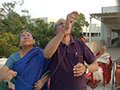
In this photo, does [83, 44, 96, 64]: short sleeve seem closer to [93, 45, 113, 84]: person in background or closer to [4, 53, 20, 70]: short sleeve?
[4, 53, 20, 70]: short sleeve

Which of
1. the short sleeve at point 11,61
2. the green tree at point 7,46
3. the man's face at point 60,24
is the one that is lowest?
Answer: the green tree at point 7,46

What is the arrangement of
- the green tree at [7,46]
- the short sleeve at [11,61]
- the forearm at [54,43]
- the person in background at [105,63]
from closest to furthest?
1. the forearm at [54,43]
2. the short sleeve at [11,61]
3. the person in background at [105,63]
4. the green tree at [7,46]

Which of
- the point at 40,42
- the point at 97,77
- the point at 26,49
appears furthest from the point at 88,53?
the point at 40,42

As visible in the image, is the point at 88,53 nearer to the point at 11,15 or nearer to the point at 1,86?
the point at 1,86

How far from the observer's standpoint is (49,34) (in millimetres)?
9297

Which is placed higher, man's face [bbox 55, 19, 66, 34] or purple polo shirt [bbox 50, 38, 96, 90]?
man's face [bbox 55, 19, 66, 34]

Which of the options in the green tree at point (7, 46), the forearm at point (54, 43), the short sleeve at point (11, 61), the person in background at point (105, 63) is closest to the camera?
the forearm at point (54, 43)

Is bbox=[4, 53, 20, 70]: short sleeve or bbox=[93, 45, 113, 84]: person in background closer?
bbox=[4, 53, 20, 70]: short sleeve

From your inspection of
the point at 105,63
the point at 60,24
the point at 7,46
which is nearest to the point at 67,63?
the point at 60,24

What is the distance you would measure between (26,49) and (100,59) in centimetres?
290

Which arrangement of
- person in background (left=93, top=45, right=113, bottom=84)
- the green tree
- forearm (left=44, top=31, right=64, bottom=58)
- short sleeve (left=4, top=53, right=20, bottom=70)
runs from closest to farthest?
forearm (left=44, top=31, right=64, bottom=58)
short sleeve (left=4, top=53, right=20, bottom=70)
person in background (left=93, top=45, right=113, bottom=84)
the green tree

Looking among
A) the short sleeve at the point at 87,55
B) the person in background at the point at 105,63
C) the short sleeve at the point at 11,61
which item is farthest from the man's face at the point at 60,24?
the person in background at the point at 105,63

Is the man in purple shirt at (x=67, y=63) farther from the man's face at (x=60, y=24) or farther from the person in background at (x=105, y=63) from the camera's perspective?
the person in background at (x=105, y=63)

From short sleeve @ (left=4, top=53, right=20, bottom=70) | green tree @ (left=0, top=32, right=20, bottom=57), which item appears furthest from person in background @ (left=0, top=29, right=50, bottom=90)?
green tree @ (left=0, top=32, right=20, bottom=57)
